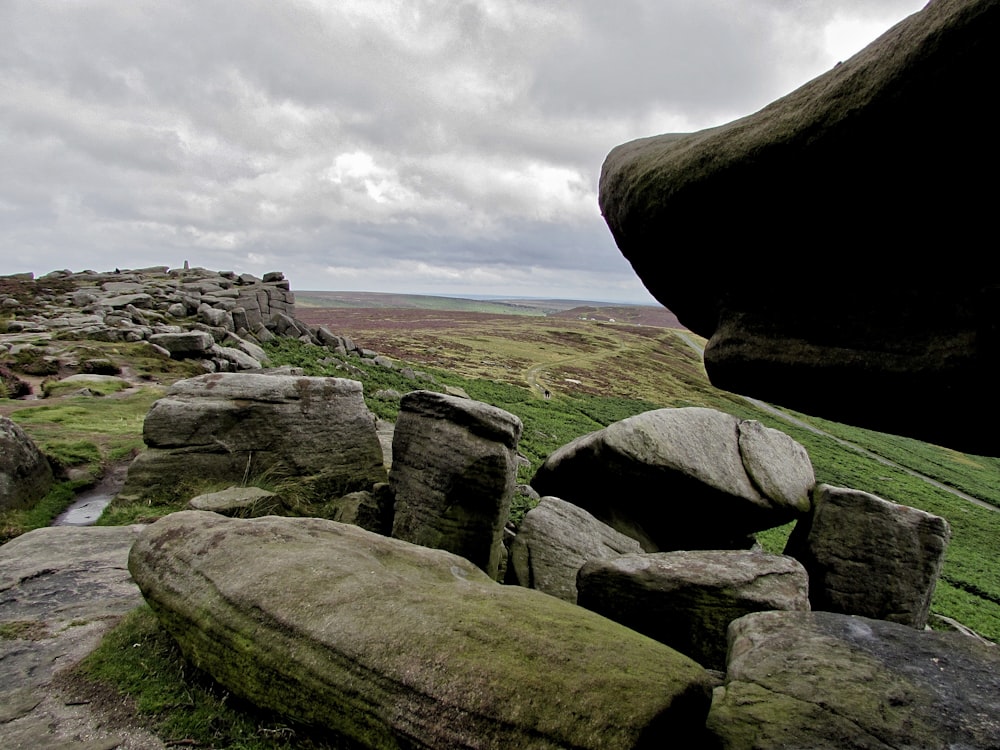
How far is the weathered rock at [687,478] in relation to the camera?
14359 millimetres

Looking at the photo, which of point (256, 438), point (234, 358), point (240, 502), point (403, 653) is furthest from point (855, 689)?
point (234, 358)

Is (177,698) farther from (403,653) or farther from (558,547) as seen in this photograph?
(558,547)

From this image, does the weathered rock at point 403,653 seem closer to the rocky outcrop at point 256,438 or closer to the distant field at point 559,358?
the rocky outcrop at point 256,438

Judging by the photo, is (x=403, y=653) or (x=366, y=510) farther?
(x=366, y=510)

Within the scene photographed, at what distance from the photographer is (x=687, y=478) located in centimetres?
1417

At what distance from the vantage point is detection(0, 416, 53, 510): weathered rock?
10492 mm

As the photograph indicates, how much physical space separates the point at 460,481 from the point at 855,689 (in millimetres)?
8002

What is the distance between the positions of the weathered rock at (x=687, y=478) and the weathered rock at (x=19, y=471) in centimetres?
1285

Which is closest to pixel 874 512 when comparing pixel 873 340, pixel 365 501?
pixel 873 340

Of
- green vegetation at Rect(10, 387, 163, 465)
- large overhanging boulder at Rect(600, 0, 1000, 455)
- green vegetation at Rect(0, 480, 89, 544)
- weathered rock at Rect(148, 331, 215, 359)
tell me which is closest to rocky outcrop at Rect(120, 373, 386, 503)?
green vegetation at Rect(0, 480, 89, 544)

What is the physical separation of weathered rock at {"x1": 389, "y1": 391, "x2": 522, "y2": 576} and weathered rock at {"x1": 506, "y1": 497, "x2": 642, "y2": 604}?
2.21 feet

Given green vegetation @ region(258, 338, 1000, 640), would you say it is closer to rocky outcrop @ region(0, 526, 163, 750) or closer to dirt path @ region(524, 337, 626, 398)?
dirt path @ region(524, 337, 626, 398)

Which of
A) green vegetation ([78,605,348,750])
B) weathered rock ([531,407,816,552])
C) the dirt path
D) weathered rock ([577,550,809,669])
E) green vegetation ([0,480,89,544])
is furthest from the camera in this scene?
the dirt path

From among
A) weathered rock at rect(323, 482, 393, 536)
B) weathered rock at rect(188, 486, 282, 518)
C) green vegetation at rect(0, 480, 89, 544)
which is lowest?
weathered rock at rect(323, 482, 393, 536)
